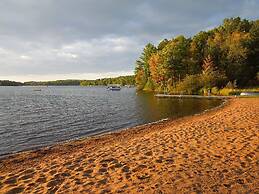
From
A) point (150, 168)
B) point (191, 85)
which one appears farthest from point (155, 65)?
point (150, 168)

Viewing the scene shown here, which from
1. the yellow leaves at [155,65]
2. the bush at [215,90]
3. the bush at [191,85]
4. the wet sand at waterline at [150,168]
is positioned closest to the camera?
the wet sand at waterline at [150,168]

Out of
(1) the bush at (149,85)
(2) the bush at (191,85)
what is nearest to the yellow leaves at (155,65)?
(1) the bush at (149,85)

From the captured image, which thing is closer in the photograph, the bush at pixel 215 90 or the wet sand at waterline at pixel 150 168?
the wet sand at waterline at pixel 150 168

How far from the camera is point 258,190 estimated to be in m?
7.21

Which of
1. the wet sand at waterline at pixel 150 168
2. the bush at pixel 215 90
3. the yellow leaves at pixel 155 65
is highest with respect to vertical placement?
the yellow leaves at pixel 155 65

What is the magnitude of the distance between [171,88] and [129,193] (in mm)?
66165

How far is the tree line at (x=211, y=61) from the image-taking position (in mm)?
63750

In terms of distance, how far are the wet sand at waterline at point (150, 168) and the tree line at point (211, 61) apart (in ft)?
166

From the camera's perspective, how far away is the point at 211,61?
6438 cm

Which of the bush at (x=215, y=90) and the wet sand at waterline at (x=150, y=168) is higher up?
the bush at (x=215, y=90)

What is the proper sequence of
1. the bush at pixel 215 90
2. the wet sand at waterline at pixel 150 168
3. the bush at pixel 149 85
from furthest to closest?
the bush at pixel 149 85 → the bush at pixel 215 90 → the wet sand at waterline at pixel 150 168

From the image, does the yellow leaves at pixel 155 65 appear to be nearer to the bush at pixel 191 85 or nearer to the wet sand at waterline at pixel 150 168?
the bush at pixel 191 85

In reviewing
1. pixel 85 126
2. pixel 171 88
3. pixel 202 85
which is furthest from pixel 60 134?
pixel 171 88

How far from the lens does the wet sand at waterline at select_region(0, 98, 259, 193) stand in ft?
25.3
